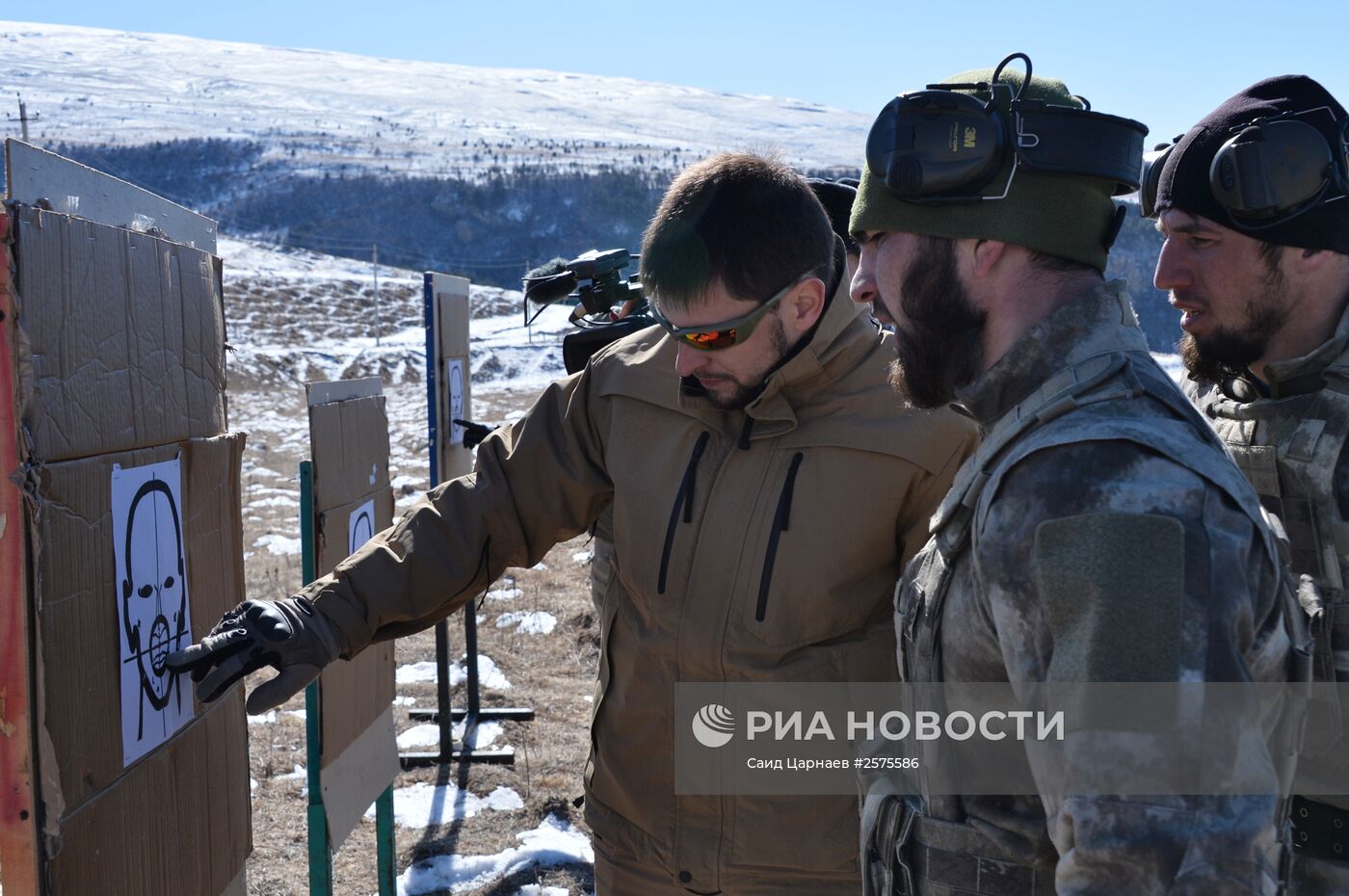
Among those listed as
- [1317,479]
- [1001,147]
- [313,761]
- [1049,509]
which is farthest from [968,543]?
[313,761]

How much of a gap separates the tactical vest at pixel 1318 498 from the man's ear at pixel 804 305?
86 cm

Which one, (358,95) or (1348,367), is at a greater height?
(358,95)

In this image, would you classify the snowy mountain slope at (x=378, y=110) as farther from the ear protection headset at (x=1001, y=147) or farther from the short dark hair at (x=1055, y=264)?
the short dark hair at (x=1055, y=264)

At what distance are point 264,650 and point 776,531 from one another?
951 millimetres

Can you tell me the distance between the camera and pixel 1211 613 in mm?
1043

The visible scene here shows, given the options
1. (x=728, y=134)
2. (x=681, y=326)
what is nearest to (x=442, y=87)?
(x=728, y=134)

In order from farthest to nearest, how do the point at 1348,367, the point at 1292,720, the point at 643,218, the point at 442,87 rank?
the point at 442,87
the point at 643,218
the point at 1348,367
the point at 1292,720

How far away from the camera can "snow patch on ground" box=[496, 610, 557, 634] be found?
6.54 metres

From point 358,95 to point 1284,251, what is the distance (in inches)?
3548

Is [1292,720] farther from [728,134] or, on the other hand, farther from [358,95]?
[358,95]

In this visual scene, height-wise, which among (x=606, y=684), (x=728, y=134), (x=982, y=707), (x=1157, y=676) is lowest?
(x=606, y=684)

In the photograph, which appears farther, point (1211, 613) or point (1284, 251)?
point (1284, 251)

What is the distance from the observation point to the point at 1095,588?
1.05m

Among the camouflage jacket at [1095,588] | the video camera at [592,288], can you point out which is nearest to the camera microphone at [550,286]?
the video camera at [592,288]
